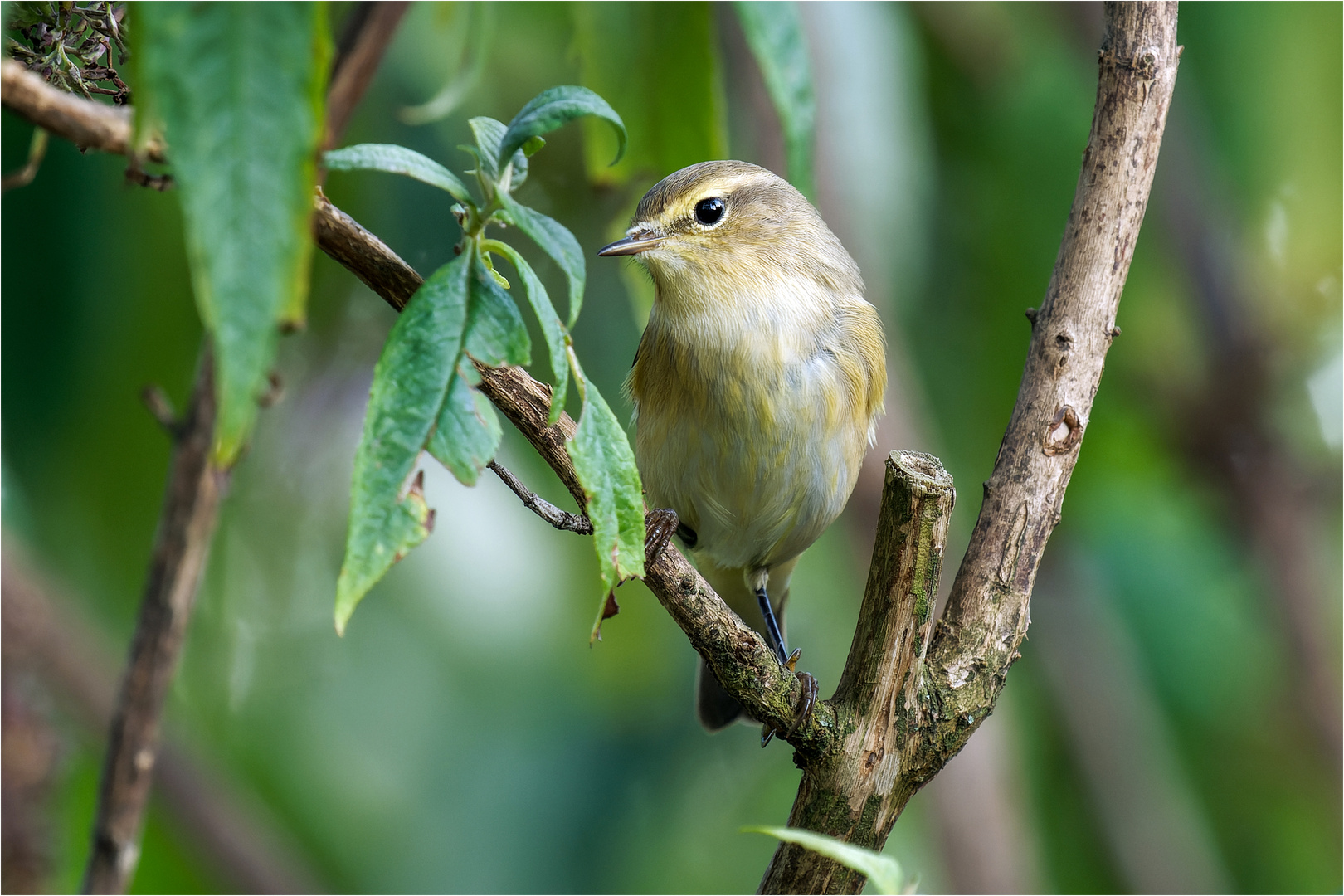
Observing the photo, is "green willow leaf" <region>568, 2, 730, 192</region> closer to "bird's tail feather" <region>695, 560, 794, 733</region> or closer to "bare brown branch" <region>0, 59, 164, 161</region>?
"bare brown branch" <region>0, 59, 164, 161</region>

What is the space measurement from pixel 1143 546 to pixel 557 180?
3205 mm

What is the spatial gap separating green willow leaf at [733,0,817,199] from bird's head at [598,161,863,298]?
0.79m

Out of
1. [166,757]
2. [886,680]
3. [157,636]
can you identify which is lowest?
[166,757]

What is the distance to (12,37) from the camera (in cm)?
147

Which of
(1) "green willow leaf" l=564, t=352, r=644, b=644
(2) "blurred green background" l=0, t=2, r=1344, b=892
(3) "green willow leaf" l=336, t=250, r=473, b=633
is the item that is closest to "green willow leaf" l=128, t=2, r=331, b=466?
(3) "green willow leaf" l=336, t=250, r=473, b=633

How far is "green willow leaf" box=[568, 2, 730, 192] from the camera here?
235cm

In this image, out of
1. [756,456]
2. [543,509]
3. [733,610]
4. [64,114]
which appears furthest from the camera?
[733,610]

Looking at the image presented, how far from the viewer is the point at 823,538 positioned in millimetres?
5281

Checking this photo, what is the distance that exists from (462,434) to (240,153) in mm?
400

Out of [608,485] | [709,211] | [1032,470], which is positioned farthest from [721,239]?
[608,485]

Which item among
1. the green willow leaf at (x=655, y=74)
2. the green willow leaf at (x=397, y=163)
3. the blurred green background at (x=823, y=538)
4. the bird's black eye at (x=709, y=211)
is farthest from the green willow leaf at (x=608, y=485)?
the blurred green background at (x=823, y=538)

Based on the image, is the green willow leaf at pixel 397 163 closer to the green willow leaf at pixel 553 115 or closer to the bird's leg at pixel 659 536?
the green willow leaf at pixel 553 115

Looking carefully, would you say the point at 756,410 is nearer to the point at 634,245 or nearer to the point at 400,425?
the point at 634,245

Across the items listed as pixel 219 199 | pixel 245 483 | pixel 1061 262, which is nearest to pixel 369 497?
pixel 219 199
